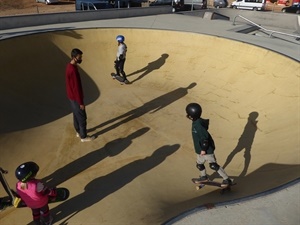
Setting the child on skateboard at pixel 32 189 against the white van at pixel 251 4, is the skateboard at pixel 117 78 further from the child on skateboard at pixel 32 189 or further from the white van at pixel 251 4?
the white van at pixel 251 4

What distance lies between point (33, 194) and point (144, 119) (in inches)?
183

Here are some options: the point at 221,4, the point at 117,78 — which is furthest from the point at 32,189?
the point at 221,4

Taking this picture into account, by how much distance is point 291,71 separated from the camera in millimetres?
8688

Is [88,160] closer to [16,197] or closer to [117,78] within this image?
[16,197]

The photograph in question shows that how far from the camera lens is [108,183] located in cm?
550

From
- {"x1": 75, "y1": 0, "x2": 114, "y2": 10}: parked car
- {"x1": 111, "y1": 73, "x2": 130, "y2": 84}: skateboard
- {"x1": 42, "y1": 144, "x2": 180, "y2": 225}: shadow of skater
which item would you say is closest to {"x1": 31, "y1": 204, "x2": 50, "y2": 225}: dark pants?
{"x1": 42, "y1": 144, "x2": 180, "y2": 225}: shadow of skater

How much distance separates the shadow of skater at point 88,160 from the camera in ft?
18.5

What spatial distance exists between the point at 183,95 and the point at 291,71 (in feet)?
12.0

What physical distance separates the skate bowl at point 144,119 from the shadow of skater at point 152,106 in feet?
0.12

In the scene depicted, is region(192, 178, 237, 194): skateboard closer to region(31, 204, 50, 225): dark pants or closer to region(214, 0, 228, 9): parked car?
region(31, 204, 50, 225): dark pants

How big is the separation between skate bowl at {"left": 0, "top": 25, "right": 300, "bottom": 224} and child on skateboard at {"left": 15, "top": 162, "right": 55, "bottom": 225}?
28.3 inches

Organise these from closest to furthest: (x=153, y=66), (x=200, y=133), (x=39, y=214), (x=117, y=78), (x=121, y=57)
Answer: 1. (x=39, y=214)
2. (x=200, y=133)
3. (x=121, y=57)
4. (x=117, y=78)
5. (x=153, y=66)

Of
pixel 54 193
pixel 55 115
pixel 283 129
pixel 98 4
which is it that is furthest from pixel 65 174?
pixel 98 4

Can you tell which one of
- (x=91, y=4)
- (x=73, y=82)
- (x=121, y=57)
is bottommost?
(x=121, y=57)
